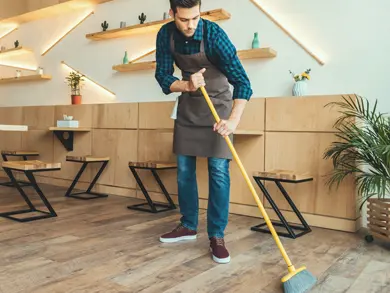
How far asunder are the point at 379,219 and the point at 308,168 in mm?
636

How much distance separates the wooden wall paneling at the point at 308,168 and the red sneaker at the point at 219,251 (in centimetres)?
107

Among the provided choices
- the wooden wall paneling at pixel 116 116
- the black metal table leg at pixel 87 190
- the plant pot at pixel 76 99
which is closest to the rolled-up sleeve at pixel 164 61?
the wooden wall paneling at pixel 116 116

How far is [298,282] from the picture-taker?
62.4 inches

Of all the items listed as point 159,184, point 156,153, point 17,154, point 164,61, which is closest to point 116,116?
point 156,153

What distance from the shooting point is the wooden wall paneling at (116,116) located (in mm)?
3929

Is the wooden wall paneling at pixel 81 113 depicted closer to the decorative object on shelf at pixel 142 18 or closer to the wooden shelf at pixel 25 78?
the wooden shelf at pixel 25 78

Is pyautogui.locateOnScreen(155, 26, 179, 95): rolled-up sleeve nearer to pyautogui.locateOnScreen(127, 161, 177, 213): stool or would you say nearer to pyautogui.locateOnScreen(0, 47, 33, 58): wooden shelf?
pyautogui.locateOnScreen(127, 161, 177, 213): stool

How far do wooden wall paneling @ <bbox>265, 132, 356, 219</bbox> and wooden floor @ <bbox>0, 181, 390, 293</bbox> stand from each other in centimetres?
20

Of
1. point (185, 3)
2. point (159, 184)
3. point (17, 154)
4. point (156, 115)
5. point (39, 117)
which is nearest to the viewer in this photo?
point (185, 3)

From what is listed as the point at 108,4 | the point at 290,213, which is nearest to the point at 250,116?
the point at 290,213

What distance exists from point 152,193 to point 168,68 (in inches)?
72.2

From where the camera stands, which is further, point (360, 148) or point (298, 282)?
point (360, 148)

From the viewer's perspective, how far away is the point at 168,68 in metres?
2.17

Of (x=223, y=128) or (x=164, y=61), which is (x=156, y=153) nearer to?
(x=164, y=61)
